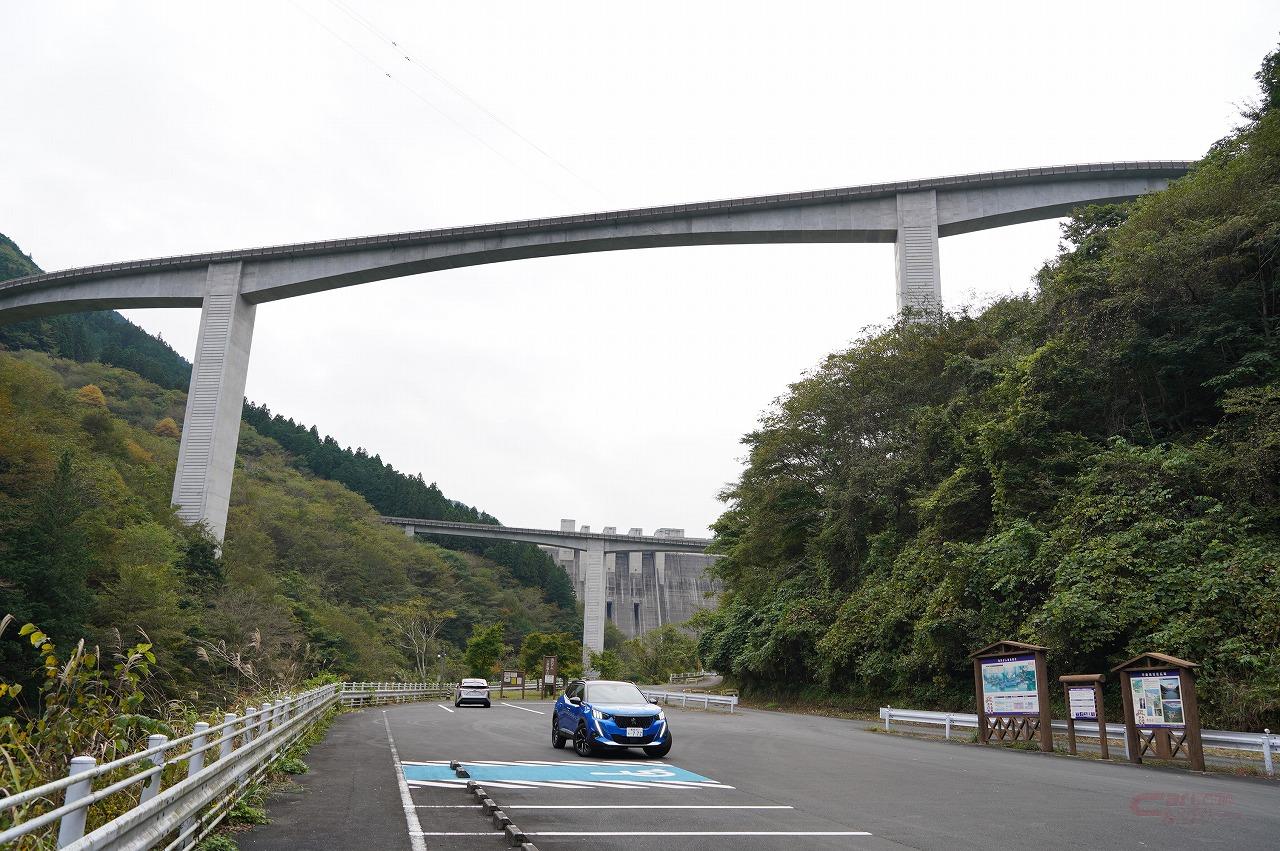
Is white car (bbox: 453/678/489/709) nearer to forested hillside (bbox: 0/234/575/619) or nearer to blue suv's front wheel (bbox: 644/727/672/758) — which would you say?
blue suv's front wheel (bbox: 644/727/672/758)

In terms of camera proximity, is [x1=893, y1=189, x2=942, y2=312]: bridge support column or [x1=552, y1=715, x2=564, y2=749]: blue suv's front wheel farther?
[x1=893, y1=189, x2=942, y2=312]: bridge support column

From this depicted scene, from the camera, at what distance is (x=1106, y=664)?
20172 mm

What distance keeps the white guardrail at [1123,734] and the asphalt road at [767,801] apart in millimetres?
943

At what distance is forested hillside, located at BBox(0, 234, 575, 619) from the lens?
300ft

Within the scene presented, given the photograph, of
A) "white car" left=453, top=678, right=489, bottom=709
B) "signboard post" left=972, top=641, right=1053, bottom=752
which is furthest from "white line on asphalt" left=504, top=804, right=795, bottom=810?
"white car" left=453, top=678, right=489, bottom=709

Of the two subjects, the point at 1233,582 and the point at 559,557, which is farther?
the point at 559,557

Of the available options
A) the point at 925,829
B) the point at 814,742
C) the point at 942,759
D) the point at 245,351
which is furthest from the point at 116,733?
the point at 245,351

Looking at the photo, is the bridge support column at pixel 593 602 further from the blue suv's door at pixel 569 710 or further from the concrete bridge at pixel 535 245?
the blue suv's door at pixel 569 710

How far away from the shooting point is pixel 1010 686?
17.5m

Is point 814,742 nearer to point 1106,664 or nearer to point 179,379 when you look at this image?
point 1106,664

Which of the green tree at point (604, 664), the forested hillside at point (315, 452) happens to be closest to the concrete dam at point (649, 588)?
the forested hillside at point (315, 452)

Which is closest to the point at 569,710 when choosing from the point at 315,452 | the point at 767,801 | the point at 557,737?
the point at 557,737

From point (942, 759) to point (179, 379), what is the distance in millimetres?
106873

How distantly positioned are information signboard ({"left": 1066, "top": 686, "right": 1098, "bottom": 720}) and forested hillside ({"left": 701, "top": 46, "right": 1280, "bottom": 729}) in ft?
8.32
